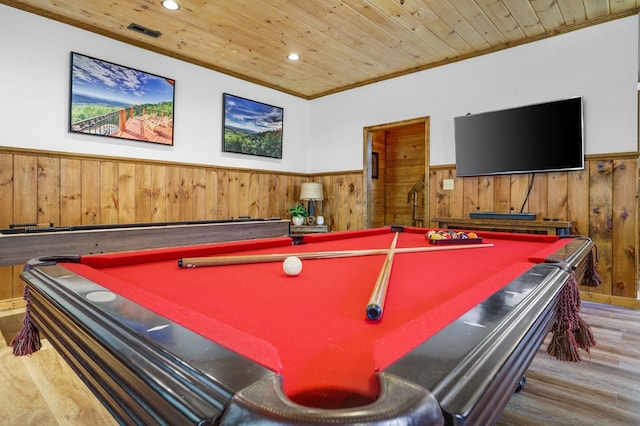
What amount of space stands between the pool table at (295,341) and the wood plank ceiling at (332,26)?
253cm

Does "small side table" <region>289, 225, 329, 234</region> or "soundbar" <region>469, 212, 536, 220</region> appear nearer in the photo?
"soundbar" <region>469, 212, 536, 220</region>

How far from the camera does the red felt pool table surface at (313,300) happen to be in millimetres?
539

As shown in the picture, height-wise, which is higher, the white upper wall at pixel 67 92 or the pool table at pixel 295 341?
the white upper wall at pixel 67 92

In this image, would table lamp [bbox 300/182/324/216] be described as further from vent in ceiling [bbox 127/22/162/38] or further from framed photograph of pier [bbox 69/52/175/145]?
vent in ceiling [bbox 127/22/162/38]

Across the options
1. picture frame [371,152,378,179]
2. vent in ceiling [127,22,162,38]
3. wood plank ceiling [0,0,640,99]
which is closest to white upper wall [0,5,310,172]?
wood plank ceiling [0,0,640,99]

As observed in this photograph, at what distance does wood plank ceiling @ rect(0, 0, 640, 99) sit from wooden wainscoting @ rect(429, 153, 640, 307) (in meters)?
1.31

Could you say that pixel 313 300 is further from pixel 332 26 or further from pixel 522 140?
pixel 522 140

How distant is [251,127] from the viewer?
466 cm

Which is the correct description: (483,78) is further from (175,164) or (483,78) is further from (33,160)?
(33,160)

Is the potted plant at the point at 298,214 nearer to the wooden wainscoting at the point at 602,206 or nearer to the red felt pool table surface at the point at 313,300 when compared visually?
the wooden wainscoting at the point at 602,206

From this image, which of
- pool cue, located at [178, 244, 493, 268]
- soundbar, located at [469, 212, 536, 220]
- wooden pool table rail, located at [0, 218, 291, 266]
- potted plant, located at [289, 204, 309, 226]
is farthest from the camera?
potted plant, located at [289, 204, 309, 226]

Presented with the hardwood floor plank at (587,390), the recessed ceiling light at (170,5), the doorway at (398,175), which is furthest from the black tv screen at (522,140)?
the recessed ceiling light at (170,5)

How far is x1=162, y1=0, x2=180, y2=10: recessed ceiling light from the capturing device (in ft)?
9.34

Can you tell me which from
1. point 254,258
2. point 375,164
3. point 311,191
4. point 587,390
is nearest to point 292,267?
point 254,258
